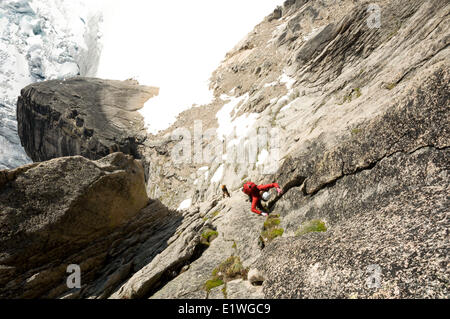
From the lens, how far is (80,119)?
49469 mm

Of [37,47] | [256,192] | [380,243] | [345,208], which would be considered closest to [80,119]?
[256,192]

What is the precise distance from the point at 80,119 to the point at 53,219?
145 feet

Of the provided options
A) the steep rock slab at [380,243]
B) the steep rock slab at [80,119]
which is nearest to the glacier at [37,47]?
the steep rock slab at [80,119]

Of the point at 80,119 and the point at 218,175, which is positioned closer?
the point at 218,175

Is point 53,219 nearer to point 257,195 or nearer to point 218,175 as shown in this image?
point 257,195

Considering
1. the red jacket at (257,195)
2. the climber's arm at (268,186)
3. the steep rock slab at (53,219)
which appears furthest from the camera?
the red jacket at (257,195)

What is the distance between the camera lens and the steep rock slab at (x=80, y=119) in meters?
47.8

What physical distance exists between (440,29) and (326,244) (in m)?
12.7

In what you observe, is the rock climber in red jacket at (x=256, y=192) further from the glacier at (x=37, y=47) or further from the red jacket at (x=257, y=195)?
the glacier at (x=37, y=47)

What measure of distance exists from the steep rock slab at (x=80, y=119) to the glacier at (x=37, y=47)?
72.1 metres

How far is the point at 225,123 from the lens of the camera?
121 ft

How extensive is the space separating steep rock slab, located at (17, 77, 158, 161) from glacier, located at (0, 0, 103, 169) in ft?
237

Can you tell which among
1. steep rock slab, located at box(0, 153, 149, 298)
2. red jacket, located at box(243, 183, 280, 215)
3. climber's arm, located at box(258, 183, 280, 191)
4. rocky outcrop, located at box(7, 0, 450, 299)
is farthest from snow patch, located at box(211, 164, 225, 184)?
climber's arm, located at box(258, 183, 280, 191)
